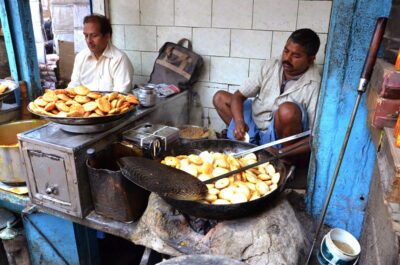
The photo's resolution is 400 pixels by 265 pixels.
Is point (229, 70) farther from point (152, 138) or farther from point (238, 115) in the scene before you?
point (152, 138)

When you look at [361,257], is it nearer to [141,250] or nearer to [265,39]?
[141,250]

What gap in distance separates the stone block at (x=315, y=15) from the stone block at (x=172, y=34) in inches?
56.3

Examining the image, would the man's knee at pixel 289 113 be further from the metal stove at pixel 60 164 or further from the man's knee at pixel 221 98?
the metal stove at pixel 60 164

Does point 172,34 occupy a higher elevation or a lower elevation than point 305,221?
higher

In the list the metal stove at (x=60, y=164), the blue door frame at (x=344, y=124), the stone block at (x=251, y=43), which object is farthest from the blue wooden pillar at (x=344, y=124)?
the stone block at (x=251, y=43)

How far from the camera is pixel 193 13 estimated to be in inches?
160

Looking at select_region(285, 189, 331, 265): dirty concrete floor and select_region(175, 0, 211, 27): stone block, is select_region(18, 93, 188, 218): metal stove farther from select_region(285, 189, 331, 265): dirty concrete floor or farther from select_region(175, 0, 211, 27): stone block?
select_region(175, 0, 211, 27): stone block

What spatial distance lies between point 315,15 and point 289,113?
1.41m

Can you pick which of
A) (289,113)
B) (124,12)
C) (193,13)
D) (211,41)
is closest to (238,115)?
(289,113)

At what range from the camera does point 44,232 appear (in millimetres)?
2619

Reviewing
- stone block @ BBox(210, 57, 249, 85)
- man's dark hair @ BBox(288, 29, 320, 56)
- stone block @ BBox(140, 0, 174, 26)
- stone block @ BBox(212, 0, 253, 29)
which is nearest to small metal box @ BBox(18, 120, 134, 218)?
man's dark hair @ BBox(288, 29, 320, 56)

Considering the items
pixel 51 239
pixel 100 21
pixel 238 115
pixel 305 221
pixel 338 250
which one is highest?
pixel 100 21

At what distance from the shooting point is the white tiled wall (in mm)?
3654

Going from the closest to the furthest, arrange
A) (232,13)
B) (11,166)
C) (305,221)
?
(305,221)
(11,166)
(232,13)
